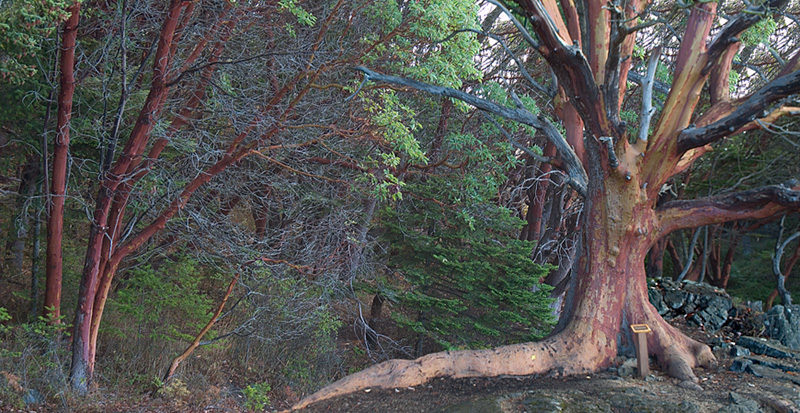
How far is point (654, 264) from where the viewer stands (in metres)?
16.6

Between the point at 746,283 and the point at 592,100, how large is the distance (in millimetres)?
16891

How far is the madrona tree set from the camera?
636cm

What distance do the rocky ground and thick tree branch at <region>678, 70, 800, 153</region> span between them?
8.96 ft

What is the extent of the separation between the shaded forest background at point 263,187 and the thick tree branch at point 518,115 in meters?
0.28

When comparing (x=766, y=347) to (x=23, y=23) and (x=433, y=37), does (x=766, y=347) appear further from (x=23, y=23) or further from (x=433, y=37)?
(x=23, y=23)

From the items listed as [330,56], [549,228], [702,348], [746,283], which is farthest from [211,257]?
[746,283]

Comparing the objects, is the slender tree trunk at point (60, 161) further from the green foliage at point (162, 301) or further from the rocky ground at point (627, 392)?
the rocky ground at point (627, 392)

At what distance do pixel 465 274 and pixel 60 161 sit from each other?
6.33 m

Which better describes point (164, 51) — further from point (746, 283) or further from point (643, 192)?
point (746, 283)

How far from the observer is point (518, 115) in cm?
687

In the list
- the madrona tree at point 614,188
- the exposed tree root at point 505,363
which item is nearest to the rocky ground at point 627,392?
the exposed tree root at point 505,363

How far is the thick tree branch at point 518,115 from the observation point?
644 cm

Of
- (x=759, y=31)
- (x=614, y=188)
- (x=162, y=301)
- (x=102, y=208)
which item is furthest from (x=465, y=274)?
(x=102, y=208)

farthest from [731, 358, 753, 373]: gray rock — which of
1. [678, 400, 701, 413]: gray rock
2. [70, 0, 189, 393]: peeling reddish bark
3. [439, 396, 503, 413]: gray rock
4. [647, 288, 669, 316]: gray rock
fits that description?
[70, 0, 189, 393]: peeling reddish bark
